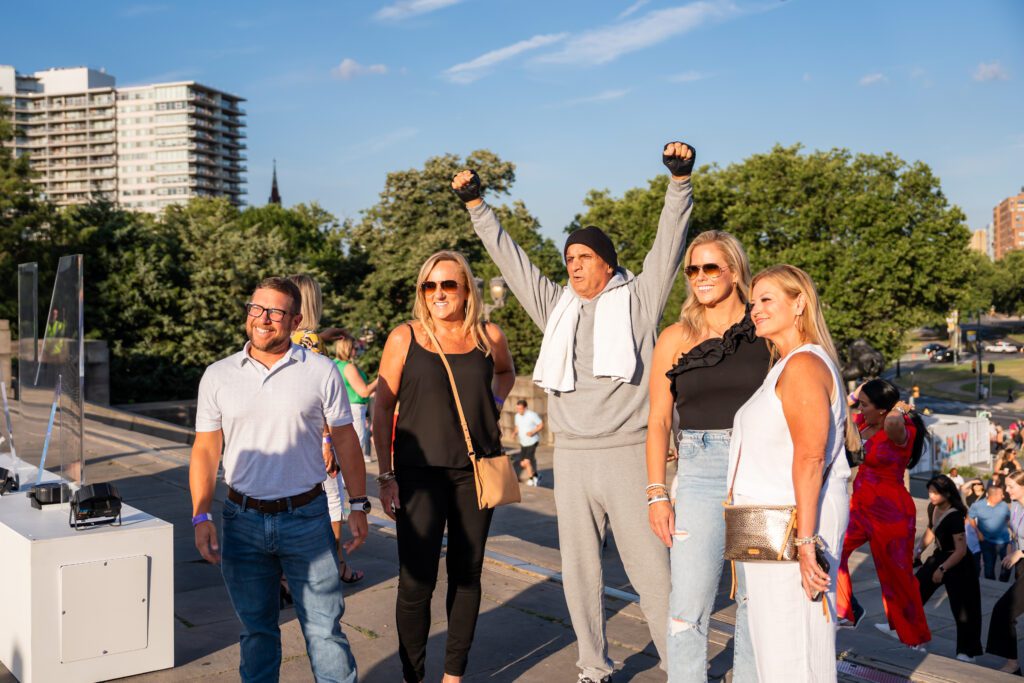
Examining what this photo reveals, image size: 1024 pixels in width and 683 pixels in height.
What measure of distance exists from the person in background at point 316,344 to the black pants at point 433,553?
144cm

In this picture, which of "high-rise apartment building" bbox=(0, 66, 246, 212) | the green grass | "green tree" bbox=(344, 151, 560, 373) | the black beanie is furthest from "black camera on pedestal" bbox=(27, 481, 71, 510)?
"high-rise apartment building" bbox=(0, 66, 246, 212)

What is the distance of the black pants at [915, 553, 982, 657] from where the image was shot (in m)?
6.30

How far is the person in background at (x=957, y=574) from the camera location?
6309mm

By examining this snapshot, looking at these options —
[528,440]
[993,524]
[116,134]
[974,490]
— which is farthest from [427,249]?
[116,134]

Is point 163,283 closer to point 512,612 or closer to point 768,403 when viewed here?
point 512,612

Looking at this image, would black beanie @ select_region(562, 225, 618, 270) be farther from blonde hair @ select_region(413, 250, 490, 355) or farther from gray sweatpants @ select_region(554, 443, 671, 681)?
gray sweatpants @ select_region(554, 443, 671, 681)

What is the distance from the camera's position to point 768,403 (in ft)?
9.48

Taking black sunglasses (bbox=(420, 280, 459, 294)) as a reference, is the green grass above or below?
below

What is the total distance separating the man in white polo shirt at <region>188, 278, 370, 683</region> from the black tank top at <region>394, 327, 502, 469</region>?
38 centimetres

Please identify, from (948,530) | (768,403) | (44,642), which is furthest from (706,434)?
(948,530)

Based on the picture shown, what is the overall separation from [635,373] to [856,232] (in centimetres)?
3975

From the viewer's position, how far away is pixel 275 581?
140 inches

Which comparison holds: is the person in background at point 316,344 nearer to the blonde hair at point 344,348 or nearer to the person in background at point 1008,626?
the blonde hair at point 344,348

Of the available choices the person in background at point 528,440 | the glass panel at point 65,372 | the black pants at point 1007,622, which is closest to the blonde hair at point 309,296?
the glass panel at point 65,372
